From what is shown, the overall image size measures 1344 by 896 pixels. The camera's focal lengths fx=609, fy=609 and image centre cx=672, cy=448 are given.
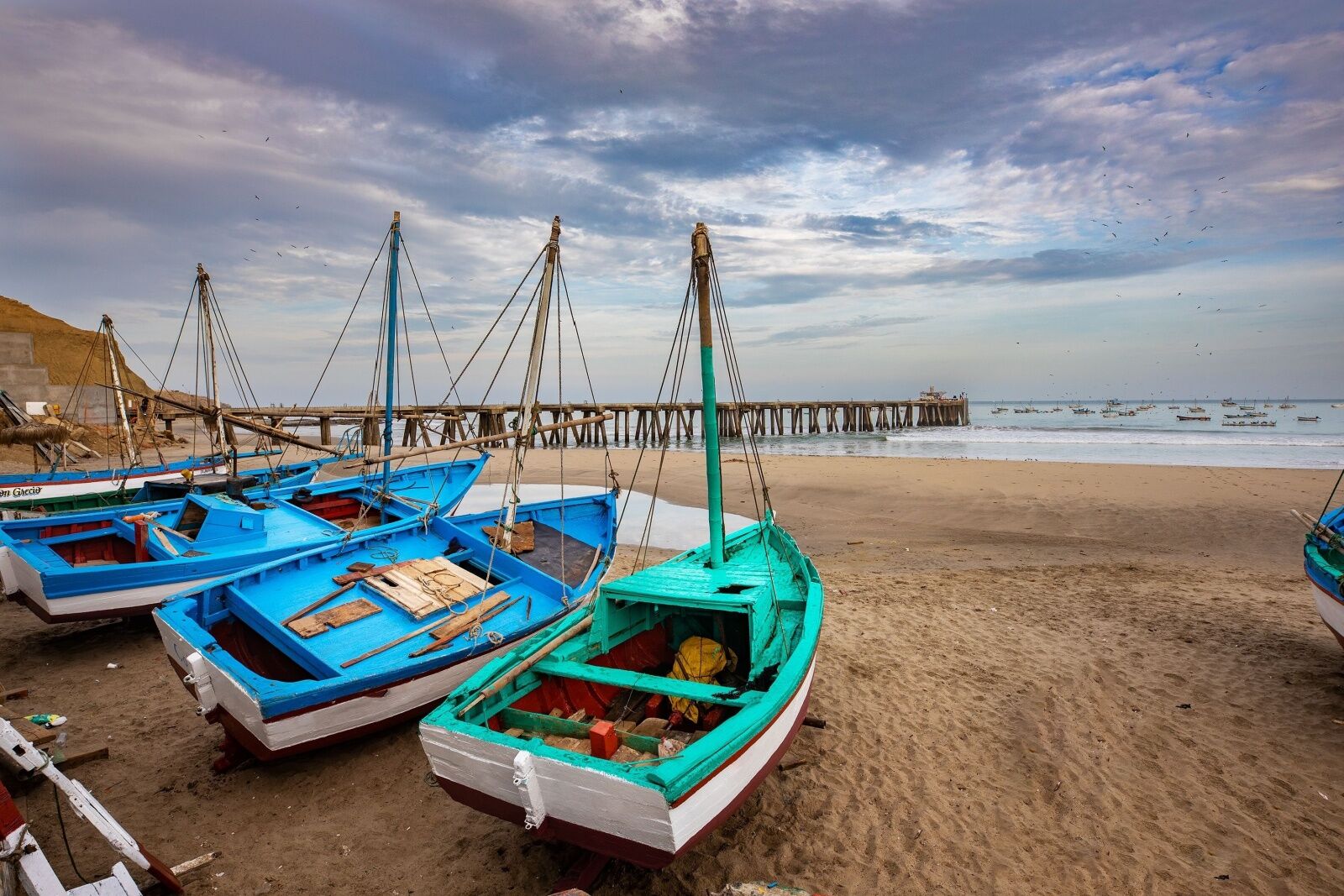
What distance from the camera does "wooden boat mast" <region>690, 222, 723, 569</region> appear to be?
6.57 meters

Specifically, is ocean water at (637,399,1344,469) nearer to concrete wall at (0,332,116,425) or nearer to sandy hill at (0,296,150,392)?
concrete wall at (0,332,116,425)

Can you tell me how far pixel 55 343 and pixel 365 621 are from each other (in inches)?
2366

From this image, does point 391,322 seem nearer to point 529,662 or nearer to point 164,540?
point 164,540

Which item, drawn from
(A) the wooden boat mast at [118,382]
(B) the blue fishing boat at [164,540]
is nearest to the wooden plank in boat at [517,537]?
(B) the blue fishing boat at [164,540]

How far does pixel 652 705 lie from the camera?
5355 millimetres

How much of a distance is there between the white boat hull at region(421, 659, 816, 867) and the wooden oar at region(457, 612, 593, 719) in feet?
1.37

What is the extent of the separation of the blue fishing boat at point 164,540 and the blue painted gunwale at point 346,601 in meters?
0.52

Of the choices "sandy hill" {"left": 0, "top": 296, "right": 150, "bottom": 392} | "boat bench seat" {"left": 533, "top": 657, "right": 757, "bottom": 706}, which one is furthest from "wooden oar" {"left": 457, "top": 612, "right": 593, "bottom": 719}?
"sandy hill" {"left": 0, "top": 296, "right": 150, "bottom": 392}

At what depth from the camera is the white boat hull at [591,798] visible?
3350 millimetres

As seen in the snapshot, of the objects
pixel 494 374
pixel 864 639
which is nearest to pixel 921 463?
pixel 864 639

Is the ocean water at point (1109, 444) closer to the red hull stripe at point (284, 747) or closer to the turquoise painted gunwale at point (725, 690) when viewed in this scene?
the turquoise painted gunwale at point (725, 690)

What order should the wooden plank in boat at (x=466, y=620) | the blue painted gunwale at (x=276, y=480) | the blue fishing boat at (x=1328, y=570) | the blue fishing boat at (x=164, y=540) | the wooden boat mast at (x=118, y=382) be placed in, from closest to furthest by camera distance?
the wooden plank in boat at (x=466, y=620)
the blue fishing boat at (x=1328, y=570)
the blue fishing boat at (x=164, y=540)
the blue painted gunwale at (x=276, y=480)
the wooden boat mast at (x=118, y=382)

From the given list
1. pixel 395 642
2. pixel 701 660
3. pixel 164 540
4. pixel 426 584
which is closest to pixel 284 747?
pixel 395 642

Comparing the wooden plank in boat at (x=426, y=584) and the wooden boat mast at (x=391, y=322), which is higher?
the wooden boat mast at (x=391, y=322)
